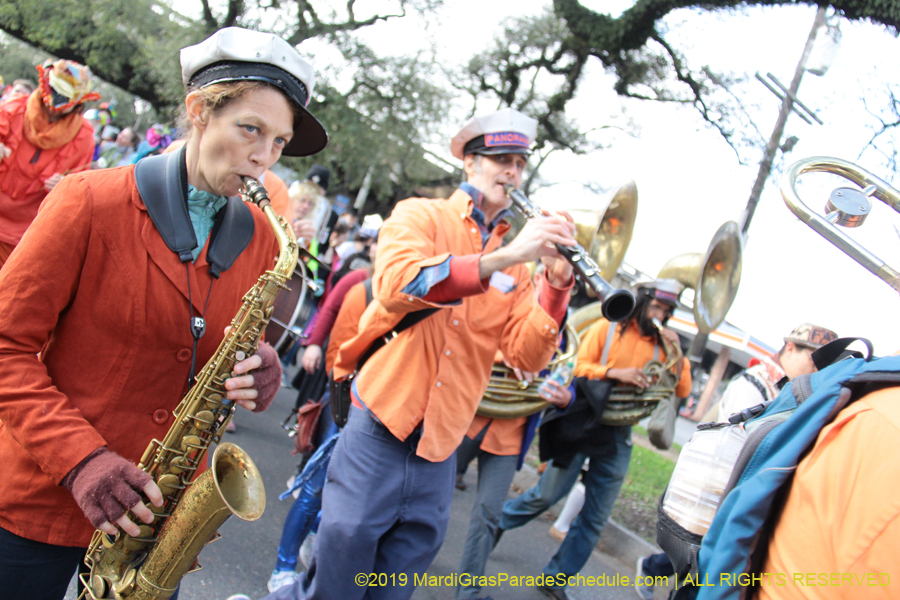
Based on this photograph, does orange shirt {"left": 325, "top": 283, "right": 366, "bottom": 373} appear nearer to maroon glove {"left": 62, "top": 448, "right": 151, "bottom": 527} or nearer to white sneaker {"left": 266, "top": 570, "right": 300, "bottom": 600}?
white sneaker {"left": 266, "top": 570, "right": 300, "bottom": 600}

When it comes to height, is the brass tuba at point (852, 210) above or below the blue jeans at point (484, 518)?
above

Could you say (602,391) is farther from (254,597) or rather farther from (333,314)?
(254,597)

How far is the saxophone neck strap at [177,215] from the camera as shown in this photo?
1.50 metres

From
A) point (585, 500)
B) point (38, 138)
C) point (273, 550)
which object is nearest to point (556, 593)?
point (585, 500)

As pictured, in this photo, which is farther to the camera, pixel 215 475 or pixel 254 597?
pixel 254 597

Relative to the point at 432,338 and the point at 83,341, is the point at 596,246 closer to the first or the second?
the point at 432,338

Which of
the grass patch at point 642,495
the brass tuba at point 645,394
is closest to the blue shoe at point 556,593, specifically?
the brass tuba at point 645,394

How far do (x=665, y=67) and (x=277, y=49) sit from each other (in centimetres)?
1278

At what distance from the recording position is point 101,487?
1272mm

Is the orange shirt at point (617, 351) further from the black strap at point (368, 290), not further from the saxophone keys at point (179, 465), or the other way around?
the saxophone keys at point (179, 465)

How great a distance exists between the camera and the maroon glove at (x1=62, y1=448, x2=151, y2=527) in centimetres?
126

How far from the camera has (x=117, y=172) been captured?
1.51m

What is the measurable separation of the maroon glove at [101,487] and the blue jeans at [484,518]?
2.37 meters

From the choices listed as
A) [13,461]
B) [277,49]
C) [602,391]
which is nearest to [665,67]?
[602,391]
